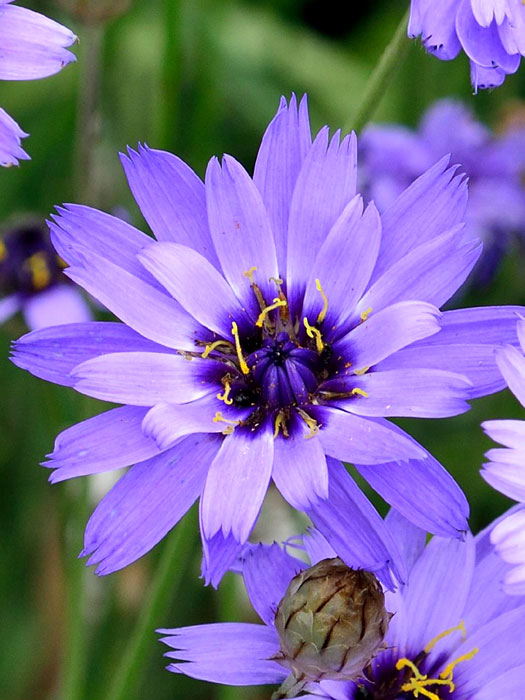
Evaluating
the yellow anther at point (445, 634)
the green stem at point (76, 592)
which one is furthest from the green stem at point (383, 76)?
the green stem at point (76, 592)

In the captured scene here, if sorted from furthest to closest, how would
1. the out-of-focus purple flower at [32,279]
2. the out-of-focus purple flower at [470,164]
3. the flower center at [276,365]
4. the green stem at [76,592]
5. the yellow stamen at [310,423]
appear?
1. the out-of-focus purple flower at [470,164]
2. the out-of-focus purple flower at [32,279]
3. the green stem at [76,592]
4. the flower center at [276,365]
5. the yellow stamen at [310,423]

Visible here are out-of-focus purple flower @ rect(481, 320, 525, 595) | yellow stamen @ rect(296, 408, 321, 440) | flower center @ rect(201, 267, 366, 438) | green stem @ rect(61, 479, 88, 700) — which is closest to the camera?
out-of-focus purple flower @ rect(481, 320, 525, 595)

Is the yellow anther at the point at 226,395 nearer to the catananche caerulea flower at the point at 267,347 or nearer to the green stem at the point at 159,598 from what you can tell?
the catananche caerulea flower at the point at 267,347

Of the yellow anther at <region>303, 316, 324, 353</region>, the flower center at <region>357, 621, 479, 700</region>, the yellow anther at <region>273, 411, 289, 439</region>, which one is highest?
the yellow anther at <region>303, 316, 324, 353</region>

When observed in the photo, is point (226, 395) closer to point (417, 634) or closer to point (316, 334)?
point (316, 334)

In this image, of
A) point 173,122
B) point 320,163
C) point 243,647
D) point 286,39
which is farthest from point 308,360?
point 286,39

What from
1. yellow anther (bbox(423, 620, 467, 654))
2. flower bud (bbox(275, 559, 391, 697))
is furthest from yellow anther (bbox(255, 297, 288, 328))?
yellow anther (bbox(423, 620, 467, 654))

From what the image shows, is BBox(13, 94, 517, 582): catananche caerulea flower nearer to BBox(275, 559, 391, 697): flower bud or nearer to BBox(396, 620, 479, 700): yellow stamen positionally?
BBox(275, 559, 391, 697): flower bud

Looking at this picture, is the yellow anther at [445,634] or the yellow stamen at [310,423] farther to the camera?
the yellow anther at [445,634]
